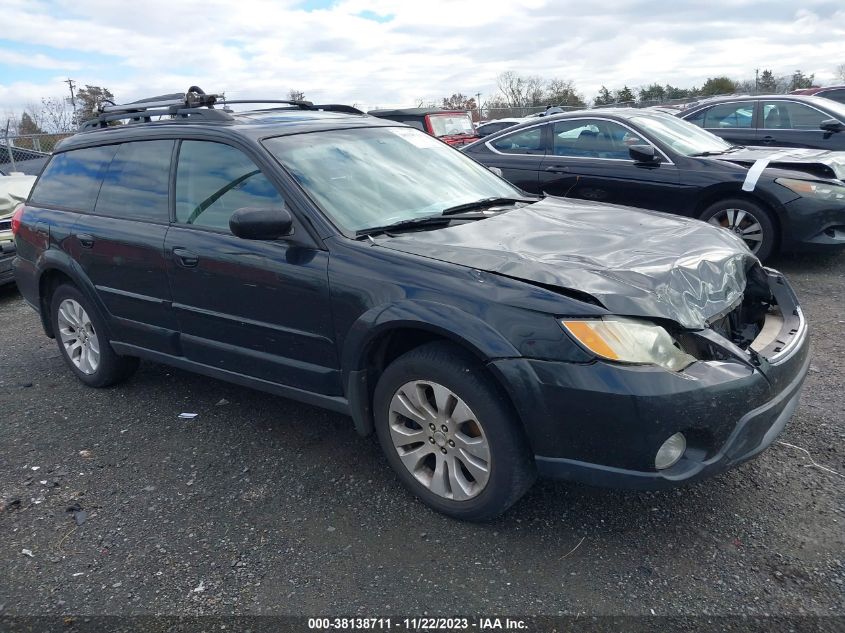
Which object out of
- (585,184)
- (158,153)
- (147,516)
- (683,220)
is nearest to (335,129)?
Result: (158,153)

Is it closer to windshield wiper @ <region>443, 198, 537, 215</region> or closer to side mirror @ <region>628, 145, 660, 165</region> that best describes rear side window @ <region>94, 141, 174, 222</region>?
windshield wiper @ <region>443, 198, 537, 215</region>

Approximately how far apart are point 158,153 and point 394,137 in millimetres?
1388

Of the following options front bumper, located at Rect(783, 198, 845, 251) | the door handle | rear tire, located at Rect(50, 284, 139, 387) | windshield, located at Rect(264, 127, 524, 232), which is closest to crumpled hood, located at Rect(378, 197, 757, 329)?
windshield, located at Rect(264, 127, 524, 232)

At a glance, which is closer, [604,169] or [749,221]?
[749,221]

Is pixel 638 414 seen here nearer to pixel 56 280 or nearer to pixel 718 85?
pixel 56 280

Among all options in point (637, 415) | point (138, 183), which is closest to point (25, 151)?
point (138, 183)

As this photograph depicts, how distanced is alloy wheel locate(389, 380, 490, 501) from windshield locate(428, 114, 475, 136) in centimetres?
1046

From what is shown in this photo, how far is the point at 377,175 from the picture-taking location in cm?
360

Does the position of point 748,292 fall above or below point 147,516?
above

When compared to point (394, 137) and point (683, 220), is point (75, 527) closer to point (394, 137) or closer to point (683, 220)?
point (394, 137)

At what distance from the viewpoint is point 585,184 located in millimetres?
7191

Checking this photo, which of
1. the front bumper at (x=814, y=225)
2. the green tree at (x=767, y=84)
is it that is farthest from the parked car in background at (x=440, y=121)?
the green tree at (x=767, y=84)

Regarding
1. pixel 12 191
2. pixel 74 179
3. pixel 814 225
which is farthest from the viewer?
pixel 12 191

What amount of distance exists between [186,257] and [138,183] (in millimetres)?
801
